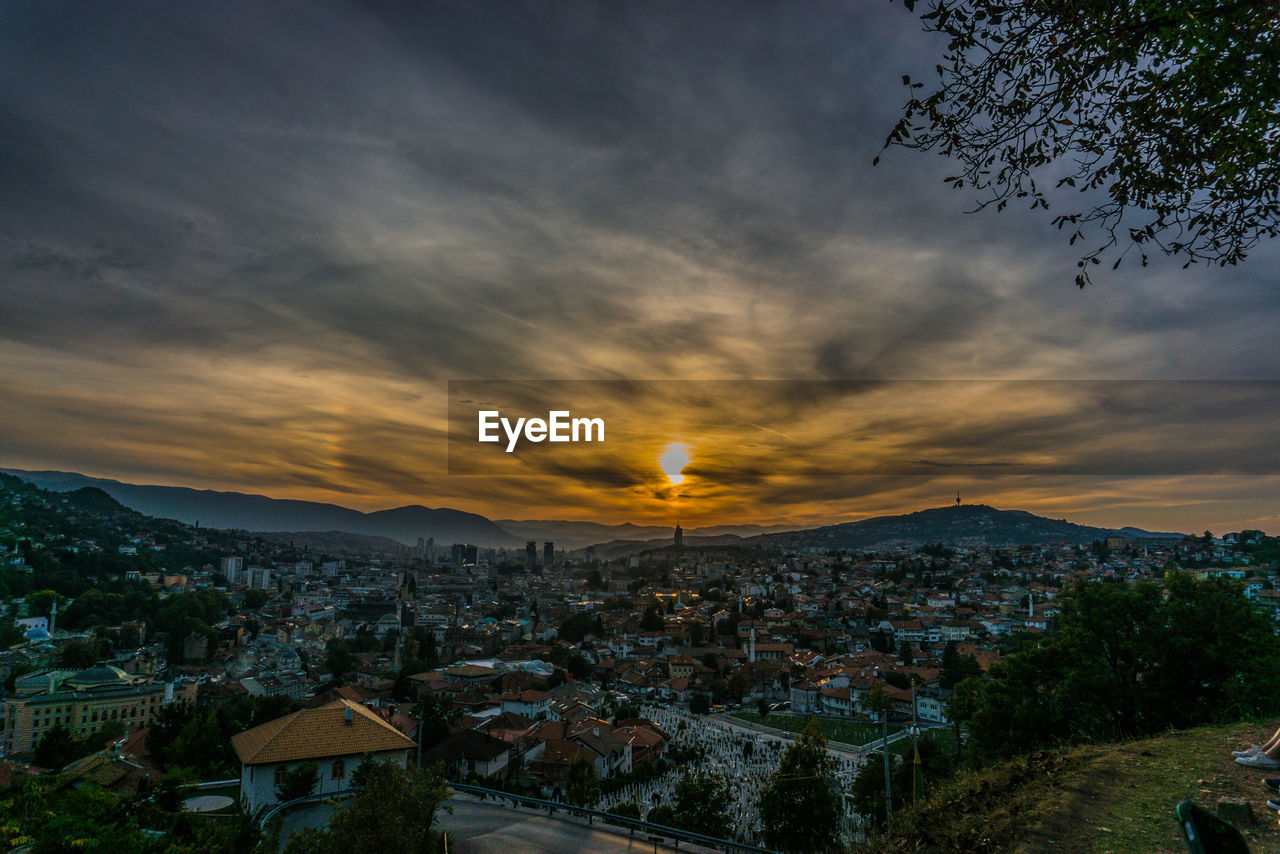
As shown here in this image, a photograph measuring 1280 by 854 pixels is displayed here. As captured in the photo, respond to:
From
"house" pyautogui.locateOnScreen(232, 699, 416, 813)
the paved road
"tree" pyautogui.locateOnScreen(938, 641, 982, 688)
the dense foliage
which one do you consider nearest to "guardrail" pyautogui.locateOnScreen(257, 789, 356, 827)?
"house" pyautogui.locateOnScreen(232, 699, 416, 813)

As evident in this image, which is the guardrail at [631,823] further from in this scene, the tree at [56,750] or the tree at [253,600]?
the tree at [253,600]

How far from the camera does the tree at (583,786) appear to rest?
18.6m

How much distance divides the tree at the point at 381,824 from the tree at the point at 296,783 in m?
6.01

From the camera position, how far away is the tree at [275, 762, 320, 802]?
12.8 metres

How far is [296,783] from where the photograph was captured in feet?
42.1

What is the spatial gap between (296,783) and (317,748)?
→ 74cm

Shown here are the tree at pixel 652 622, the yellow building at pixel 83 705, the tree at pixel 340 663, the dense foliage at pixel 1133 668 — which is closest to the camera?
the dense foliage at pixel 1133 668

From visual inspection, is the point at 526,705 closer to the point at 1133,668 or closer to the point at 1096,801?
the point at 1133,668

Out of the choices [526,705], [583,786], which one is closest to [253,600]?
[526,705]

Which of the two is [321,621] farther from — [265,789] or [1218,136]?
A: [1218,136]

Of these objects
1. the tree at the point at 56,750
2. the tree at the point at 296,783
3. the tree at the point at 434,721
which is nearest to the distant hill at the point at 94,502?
the tree at the point at 56,750

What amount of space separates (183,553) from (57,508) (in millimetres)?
23172

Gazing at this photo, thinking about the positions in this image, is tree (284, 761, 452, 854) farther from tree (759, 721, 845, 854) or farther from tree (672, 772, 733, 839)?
tree (672, 772, 733, 839)

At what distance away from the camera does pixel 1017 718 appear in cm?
1209
